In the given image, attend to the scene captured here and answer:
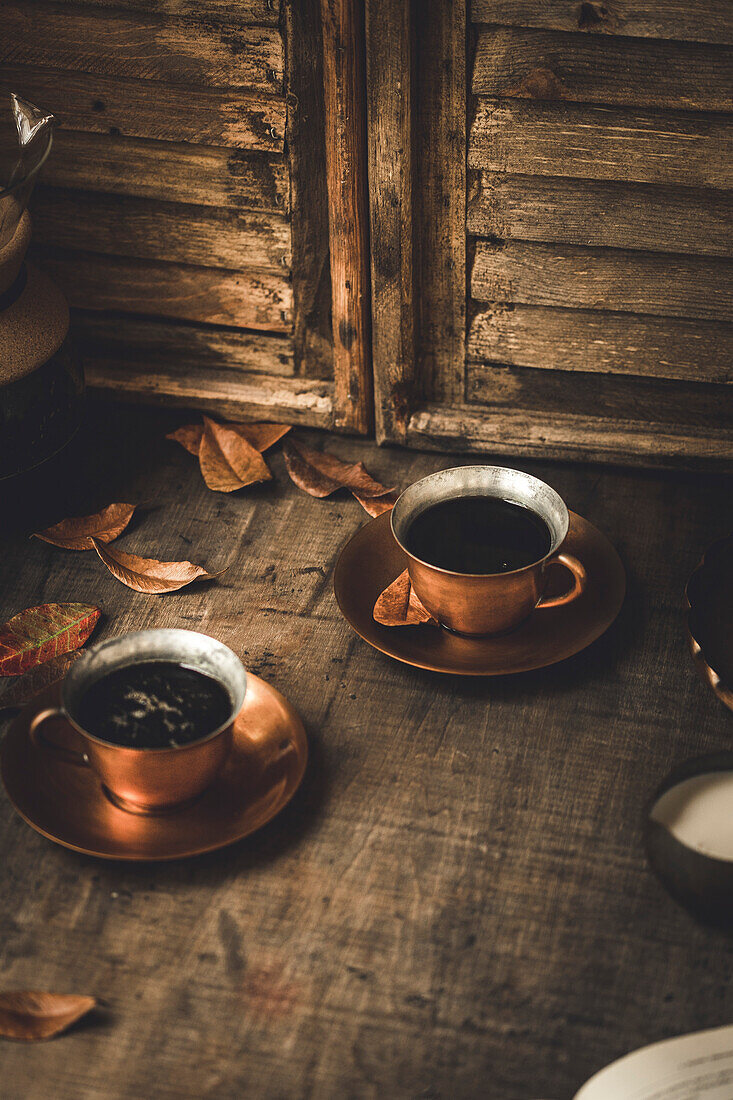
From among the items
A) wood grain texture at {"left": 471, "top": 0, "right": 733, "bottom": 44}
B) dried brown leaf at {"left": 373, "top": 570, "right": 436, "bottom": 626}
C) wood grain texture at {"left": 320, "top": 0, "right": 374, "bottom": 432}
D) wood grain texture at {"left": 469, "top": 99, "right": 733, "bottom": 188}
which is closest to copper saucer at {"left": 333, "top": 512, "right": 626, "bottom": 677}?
dried brown leaf at {"left": 373, "top": 570, "right": 436, "bottom": 626}

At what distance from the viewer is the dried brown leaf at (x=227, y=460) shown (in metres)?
1.15

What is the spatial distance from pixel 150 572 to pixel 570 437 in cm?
48

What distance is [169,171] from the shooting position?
112 cm

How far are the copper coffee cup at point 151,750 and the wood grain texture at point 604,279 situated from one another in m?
0.54

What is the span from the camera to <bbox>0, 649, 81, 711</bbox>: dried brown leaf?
920 millimetres

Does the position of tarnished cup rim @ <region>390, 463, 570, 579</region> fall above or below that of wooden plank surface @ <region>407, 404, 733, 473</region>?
above

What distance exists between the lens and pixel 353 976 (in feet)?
2.41

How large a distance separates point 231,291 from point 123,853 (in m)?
0.67

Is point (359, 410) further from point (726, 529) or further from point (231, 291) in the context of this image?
point (726, 529)

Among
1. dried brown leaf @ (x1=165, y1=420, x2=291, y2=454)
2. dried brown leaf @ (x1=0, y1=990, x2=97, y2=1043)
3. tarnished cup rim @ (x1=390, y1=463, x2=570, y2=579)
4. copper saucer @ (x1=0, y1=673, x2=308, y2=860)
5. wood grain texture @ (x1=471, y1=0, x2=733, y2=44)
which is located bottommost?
dried brown leaf @ (x1=0, y1=990, x2=97, y2=1043)

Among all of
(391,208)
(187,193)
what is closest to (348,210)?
(391,208)

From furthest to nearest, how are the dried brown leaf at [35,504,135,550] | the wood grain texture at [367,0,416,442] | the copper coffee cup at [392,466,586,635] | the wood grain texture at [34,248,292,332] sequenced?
1. the wood grain texture at [34,248,292,332]
2. the dried brown leaf at [35,504,135,550]
3. the wood grain texture at [367,0,416,442]
4. the copper coffee cup at [392,466,586,635]

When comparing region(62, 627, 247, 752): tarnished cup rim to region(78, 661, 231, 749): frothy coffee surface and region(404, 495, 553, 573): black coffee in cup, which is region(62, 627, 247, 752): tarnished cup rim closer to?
region(78, 661, 231, 749): frothy coffee surface

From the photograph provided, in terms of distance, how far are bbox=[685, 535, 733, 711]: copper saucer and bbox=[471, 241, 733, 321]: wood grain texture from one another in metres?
0.25
